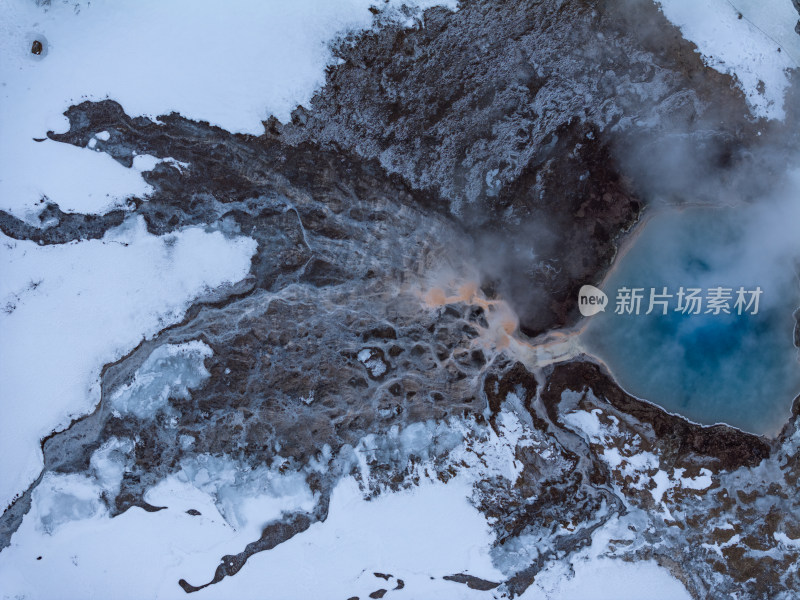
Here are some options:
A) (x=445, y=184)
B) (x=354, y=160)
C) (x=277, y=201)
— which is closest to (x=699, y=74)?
(x=445, y=184)

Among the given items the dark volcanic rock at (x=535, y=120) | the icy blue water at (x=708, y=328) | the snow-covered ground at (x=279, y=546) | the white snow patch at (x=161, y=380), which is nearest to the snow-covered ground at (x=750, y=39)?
the dark volcanic rock at (x=535, y=120)

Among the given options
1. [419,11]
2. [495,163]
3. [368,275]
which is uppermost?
[419,11]

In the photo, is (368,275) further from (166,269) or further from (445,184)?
(166,269)

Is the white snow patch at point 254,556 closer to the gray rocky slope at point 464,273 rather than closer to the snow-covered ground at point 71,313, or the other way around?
the gray rocky slope at point 464,273

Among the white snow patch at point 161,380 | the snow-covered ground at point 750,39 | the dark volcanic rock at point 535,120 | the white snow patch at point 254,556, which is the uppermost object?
the snow-covered ground at point 750,39

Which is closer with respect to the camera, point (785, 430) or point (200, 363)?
point (200, 363)

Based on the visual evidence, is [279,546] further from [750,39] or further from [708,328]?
[750,39]

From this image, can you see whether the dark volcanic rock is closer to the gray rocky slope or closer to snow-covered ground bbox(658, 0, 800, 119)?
the gray rocky slope
